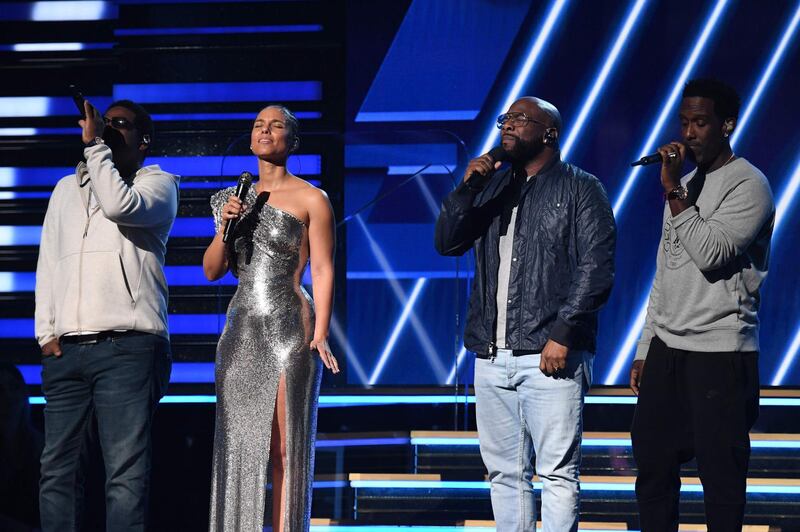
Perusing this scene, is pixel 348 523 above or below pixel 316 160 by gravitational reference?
below

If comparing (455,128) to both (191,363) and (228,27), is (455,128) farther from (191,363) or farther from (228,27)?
(191,363)

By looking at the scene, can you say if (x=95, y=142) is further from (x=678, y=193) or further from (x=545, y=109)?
(x=678, y=193)

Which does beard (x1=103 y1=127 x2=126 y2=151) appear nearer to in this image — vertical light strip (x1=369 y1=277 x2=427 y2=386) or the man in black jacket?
the man in black jacket

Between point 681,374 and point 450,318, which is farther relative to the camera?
point 450,318

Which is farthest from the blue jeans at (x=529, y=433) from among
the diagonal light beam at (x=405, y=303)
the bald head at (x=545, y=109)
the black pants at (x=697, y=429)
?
the diagonal light beam at (x=405, y=303)

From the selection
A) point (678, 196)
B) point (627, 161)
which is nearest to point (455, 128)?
point (627, 161)

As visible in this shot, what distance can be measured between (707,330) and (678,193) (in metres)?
0.40

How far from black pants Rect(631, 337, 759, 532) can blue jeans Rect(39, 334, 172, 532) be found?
1.46 metres

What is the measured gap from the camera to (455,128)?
631 cm

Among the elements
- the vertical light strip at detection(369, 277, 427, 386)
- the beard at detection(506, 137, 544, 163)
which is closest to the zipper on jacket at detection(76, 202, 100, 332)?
the beard at detection(506, 137, 544, 163)

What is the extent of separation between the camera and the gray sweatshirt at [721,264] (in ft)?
9.38

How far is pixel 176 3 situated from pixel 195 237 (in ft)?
4.66

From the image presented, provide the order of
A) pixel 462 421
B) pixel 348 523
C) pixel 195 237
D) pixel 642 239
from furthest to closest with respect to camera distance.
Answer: pixel 642 239, pixel 195 237, pixel 462 421, pixel 348 523

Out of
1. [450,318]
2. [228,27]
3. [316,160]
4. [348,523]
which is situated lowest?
[348,523]
